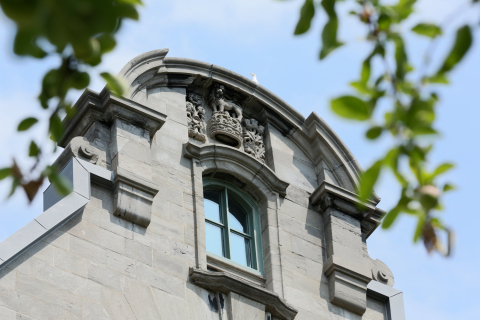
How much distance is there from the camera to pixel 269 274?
13250 mm

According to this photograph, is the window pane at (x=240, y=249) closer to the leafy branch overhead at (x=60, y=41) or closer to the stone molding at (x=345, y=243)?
the stone molding at (x=345, y=243)

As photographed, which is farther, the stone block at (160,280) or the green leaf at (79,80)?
the stone block at (160,280)

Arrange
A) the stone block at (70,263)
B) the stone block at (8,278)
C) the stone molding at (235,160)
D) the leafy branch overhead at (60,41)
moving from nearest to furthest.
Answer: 1. the leafy branch overhead at (60,41)
2. the stone block at (8,278)
3. the stone block at (70,263)
4. the stone molding at (235,160)

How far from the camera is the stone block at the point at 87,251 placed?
1123 centimetres

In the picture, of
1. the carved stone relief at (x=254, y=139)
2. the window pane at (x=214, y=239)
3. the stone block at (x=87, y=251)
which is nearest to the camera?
the stone block at (x=87, y=251)

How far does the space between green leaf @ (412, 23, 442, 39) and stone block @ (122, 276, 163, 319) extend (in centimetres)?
702

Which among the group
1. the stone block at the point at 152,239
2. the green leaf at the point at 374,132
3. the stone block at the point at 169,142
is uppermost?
the stone block at the point at 169,142

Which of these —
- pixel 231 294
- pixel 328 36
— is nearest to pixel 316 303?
pixel 231 294

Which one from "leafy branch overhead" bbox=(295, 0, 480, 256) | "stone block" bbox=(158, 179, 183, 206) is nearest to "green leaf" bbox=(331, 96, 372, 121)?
"leafy branch overhead" bbox=(295, 0, 480, 256)

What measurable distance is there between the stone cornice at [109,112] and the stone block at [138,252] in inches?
81.2

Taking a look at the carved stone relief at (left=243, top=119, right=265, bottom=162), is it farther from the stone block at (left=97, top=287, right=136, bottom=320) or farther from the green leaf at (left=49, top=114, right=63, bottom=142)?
the green leaf at (left=49, top=114, right=63, bottom=142)

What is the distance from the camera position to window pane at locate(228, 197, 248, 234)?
1396 cm

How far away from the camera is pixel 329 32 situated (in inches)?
195

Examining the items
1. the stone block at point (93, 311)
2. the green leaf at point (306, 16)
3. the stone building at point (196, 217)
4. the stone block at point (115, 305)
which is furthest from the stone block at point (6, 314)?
the green leaf at point (306, 16)
